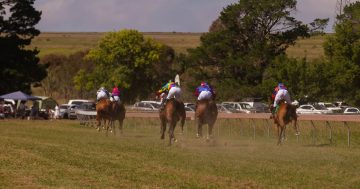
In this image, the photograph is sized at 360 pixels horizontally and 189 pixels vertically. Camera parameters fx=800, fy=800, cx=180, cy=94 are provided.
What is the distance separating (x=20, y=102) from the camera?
213ft

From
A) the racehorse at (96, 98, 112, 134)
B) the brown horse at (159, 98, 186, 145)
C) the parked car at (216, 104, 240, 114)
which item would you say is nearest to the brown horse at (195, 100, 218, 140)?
the brown horse at (159, 98, 186, 145)

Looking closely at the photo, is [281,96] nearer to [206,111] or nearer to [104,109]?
[206,111]

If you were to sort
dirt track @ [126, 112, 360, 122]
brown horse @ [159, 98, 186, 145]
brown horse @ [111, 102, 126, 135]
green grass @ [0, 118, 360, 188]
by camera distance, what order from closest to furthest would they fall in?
green grass @ [0, 118, 360, 188] < brown horse @ [159, 98, 186, 145] < dirt track @ [126, 112, 360, 122] < brown horse @ [111, 102, 126, 135]

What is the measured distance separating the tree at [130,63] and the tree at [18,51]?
21.2 metres

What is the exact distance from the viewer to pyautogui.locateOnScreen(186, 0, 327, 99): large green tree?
239ft

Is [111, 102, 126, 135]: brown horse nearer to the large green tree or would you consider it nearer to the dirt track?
the dirt track

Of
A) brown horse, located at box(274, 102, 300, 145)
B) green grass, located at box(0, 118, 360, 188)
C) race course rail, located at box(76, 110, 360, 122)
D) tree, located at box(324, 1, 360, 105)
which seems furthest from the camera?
tree, located at box(324, 1, 360, 105)

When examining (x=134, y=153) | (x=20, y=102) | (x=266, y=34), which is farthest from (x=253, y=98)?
(x=134, y=153)

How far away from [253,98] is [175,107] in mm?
46012

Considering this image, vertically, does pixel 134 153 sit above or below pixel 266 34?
below

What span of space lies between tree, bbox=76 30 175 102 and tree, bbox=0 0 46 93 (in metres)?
21.2

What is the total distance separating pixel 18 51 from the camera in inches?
2808

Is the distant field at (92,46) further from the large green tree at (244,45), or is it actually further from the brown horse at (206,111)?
the brown horse at (206,111)

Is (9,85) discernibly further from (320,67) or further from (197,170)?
(197,170)
